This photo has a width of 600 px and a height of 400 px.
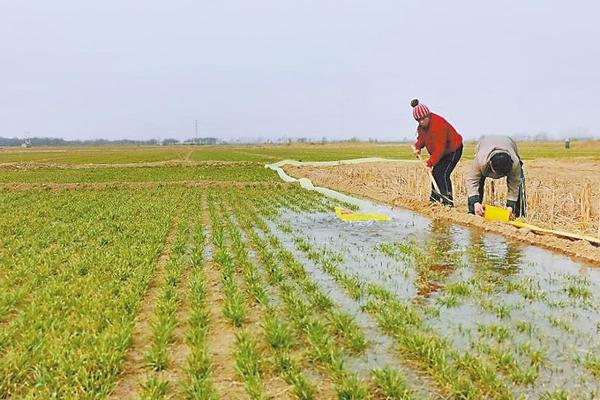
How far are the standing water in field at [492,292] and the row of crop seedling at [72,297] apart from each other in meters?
2.08

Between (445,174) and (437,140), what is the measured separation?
1.07 m

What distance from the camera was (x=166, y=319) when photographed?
3.90 metres

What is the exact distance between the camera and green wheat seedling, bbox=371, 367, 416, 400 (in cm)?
269

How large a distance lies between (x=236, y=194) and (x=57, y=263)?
9531 millimetres

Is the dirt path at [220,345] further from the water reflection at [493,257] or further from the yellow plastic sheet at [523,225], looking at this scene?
the yellow plastic sheet at [523,225]

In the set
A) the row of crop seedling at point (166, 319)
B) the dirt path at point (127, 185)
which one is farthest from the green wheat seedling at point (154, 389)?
the dirt path at point (127, 185)

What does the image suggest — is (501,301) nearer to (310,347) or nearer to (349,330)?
(349,330)

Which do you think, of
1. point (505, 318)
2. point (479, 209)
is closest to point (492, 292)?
point (505, 318)

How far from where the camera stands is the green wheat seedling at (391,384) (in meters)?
2.69

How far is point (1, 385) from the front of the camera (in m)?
2.92

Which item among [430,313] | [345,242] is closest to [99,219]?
[345,242]

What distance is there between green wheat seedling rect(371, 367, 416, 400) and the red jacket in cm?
724

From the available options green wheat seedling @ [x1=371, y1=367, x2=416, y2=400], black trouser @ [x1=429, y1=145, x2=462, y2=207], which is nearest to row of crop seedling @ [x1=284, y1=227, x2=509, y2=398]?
green wheat seedling @ [x1=371, y1=367, x2=416, y2=400]

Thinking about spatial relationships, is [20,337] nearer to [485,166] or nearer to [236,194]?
[485,166]
